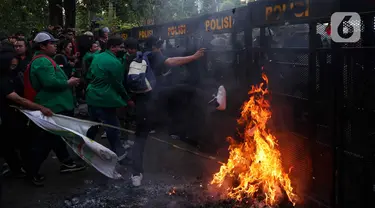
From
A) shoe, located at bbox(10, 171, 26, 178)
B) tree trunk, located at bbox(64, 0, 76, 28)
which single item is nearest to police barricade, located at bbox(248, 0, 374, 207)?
shoe, located at bbox(10, 171, 26, 178)

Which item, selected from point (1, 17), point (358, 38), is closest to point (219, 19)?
→ point (358, 38)

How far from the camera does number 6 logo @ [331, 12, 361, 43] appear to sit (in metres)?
3.77

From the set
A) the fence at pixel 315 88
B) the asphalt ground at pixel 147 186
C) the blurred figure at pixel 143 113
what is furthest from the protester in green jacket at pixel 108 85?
the fence at pixel 315 88

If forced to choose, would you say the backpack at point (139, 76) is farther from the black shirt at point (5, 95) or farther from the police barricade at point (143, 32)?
the police barricade at point (143, 32)

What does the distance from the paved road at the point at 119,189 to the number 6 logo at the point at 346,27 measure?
2499 mm

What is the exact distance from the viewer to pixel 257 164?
16.1 ft

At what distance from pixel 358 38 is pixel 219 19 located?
3137 millimetres

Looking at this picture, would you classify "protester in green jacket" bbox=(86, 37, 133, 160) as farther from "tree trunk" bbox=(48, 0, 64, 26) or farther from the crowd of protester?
"tree trunk" bbox=(48, 0, 64, 26)

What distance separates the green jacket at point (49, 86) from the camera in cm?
575

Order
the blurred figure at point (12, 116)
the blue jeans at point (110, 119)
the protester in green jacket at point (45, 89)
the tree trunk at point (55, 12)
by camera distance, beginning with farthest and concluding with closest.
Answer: the tree trunk at point (55, 12), the blue jeans at point (110, 119), the protester in green jacket at point (45, 89), the blurred figure at point (12, 116)

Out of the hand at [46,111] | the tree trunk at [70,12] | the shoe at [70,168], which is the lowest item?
the shoe at [70,168]

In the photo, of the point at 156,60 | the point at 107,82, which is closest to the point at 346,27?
the point at 156,60

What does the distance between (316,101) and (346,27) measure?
35.3 inches

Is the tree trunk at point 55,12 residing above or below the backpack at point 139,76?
above
